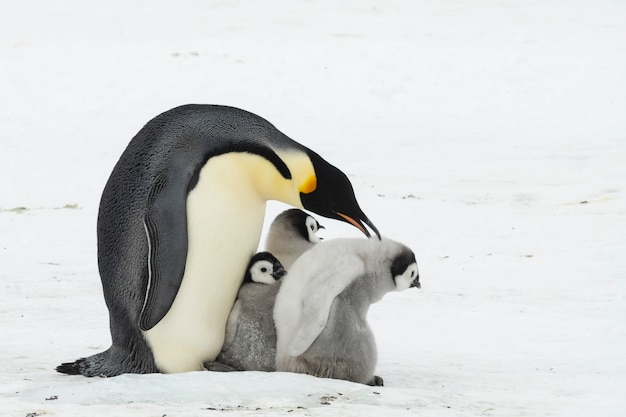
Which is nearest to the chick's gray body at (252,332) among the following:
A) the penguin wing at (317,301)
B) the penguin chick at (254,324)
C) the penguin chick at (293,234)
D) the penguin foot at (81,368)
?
the penguin chick at (254,324)

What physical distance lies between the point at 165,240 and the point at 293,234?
590 millimetres

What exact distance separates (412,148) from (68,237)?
14.1ft

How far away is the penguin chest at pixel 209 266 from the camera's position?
352cm

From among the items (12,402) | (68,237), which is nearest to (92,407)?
(12,402)

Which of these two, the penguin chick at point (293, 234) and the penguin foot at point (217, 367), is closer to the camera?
the penguin foot at point (217, 367)

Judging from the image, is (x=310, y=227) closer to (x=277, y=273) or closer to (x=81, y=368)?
(x=277, y=273)

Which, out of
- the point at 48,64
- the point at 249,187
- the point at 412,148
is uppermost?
the point at 48,64

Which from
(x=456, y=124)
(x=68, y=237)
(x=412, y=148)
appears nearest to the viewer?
(x=68, y=237)

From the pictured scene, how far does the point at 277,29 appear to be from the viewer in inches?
545

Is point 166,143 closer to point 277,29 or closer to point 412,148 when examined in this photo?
point 412,148

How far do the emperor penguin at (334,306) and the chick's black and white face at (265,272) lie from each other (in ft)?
0.22

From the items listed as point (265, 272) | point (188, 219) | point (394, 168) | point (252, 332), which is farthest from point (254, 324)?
point (394, 168)

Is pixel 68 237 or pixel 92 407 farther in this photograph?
pixel 68 237

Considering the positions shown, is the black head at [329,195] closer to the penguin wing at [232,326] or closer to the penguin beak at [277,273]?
the penguin beak at [277,273]
